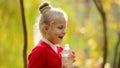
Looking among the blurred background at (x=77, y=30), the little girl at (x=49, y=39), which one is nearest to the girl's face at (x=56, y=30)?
the little girl at (x=49, y=39)

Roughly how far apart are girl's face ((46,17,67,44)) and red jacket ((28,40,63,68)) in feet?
0.13

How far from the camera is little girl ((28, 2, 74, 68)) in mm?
1115

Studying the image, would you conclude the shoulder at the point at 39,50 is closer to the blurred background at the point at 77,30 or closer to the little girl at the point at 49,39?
the little girl at the point at 49,39

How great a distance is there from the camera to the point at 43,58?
1.12 meters

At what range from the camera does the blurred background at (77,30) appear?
6.65ft

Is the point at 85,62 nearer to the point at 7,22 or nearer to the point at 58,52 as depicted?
the point at 7,22

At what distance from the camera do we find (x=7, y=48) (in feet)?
6.69

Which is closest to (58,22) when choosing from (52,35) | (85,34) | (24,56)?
(52,35)

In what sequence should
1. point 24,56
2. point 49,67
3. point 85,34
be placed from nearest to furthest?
point 49,67 → point 24,56 → point 85,34

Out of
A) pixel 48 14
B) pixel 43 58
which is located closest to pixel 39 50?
pixel 43 58

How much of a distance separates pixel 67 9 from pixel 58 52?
0.93 meters

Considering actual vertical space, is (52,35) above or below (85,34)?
above

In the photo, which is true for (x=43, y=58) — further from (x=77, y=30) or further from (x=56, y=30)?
(x=77, y=30)

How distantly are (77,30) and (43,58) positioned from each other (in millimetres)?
1056
